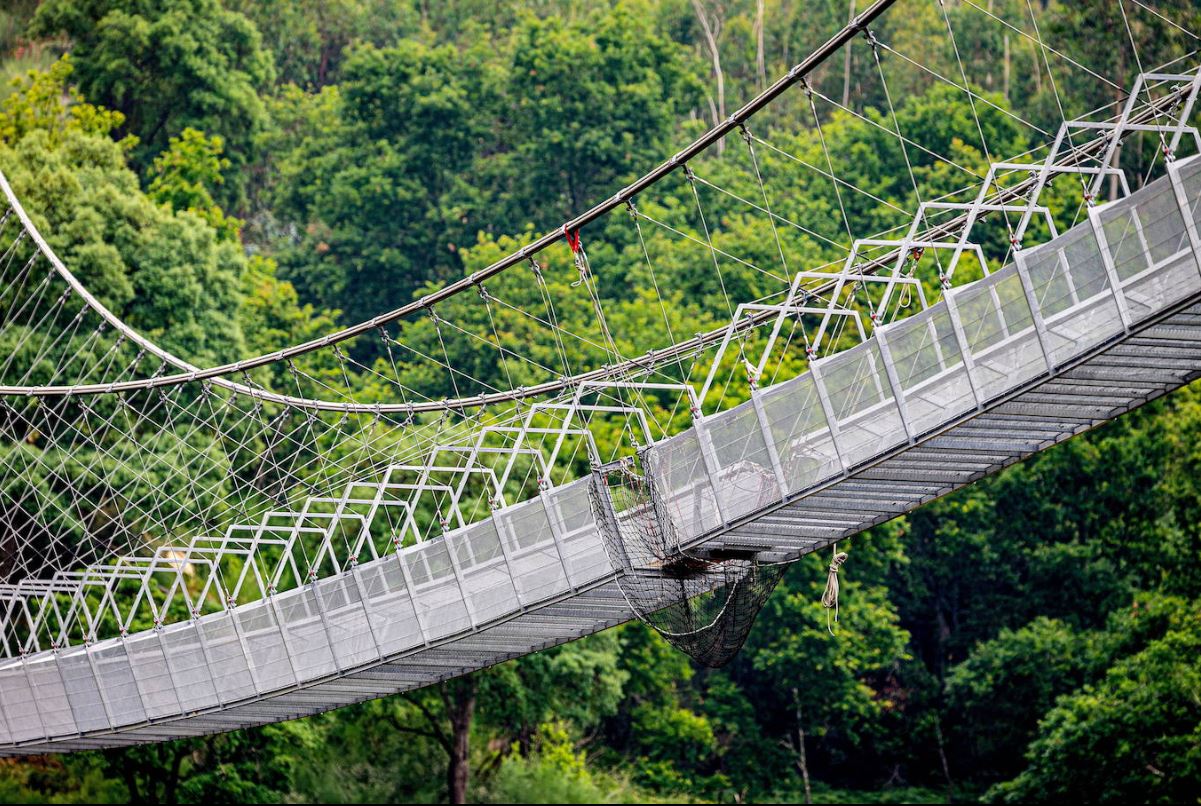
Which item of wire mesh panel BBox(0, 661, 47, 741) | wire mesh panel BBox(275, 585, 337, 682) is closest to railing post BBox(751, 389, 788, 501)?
wire mesh panel BBox(275, 585, 337, 682)

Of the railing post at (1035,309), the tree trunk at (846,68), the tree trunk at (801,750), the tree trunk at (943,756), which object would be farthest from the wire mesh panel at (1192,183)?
the tree trunk at (846,68)

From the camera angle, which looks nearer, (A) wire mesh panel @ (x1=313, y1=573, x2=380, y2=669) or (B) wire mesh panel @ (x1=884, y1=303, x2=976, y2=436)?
(B) wire mesh panel @ (x1=884, y1=303, x2=976, y2=436)

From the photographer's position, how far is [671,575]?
2247cm

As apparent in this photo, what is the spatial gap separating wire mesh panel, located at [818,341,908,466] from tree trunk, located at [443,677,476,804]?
19.3m

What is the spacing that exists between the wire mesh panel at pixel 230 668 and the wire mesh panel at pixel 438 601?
9.23ft

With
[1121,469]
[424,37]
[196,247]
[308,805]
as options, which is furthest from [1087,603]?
[424,37]

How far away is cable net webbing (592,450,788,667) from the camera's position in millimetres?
22188

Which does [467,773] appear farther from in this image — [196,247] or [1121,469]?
[1121,469]

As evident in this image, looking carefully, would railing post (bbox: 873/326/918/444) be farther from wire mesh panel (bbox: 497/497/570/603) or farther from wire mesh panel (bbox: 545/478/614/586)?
wire mesh panel (bbox: 497/497/570/603)

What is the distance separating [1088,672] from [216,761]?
17.7 metres

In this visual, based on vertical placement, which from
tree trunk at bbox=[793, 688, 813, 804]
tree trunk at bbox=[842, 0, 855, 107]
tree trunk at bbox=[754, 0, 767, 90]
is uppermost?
tree trunk at bbox=[754, 0, 767, 90]

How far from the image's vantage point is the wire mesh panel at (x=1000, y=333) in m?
19.7

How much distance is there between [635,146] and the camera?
198 ft

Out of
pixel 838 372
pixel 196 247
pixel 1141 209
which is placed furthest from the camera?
pixel 196 247
